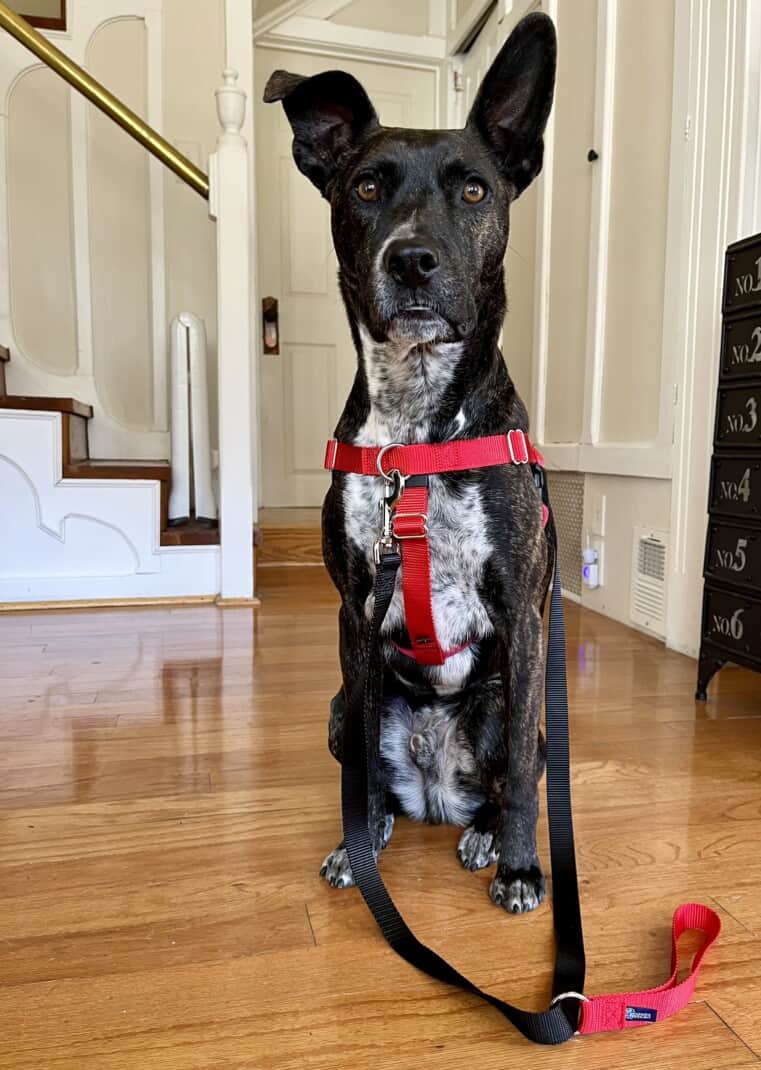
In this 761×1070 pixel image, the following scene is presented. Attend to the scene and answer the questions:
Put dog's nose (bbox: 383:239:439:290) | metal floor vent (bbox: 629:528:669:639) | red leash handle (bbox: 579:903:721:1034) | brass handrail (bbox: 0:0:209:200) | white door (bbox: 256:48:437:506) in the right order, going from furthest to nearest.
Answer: white door (bbox: 256:48:437:506) → brass handrail (bbox: 0:0:209:200) → metal floor vent (bbox: 629:528:669:639) → dog's nose (bbox: 383:239:439:290) → red leash handle (bbox: 579:903:721:1034)

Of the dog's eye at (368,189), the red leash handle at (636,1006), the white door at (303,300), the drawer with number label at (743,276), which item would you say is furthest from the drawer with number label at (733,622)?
→ the white door at (303,300)

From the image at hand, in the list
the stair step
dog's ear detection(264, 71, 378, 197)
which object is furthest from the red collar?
the stair step

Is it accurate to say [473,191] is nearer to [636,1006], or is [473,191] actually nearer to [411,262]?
[411,262]

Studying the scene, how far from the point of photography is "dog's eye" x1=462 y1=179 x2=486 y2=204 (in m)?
1.08

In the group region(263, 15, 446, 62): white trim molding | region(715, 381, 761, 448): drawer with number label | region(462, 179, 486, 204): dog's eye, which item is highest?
region(263, 15, 446, 62): white trim molding

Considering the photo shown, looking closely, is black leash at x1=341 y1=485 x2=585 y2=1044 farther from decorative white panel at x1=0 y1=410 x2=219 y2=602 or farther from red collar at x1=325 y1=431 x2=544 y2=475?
decorative white panel at x1=0 y1=410 x2=219 y2=602

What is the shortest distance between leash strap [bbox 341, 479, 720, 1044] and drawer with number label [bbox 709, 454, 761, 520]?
84 centimetres

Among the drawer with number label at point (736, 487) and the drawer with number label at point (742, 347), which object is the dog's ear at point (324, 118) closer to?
the drawer with number label at point (742, 347)

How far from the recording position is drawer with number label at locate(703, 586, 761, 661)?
1.77 m

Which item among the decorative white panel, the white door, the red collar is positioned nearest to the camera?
the red collar

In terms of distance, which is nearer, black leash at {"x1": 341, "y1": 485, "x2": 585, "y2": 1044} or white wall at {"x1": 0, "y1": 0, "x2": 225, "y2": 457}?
black leash at {"x1": 341, "y1": 485, "x2": 585, "y2": 1044}

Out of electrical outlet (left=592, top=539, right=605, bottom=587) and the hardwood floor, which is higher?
electrical outlet (left=592, top=539, right=605, bottom=587)

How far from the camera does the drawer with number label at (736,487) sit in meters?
1.78

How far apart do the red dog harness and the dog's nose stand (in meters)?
0.23
